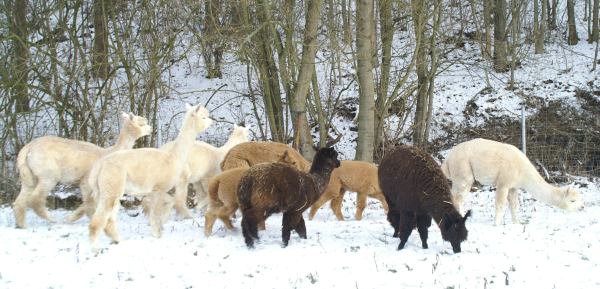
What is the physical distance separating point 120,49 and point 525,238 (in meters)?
9.39

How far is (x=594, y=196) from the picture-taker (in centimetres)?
1252

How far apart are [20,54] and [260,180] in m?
9.18

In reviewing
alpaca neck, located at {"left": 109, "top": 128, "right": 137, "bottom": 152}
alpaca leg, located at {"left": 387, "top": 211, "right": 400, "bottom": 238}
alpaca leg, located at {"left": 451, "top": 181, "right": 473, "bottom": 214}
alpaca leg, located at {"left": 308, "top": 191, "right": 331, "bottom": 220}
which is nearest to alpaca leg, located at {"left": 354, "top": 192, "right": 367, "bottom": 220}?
alpaca leg, located at {"left": 308, "top": 191, "right": 331, "bottom": 220}

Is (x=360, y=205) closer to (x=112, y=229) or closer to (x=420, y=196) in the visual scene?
(x=420, y=196)

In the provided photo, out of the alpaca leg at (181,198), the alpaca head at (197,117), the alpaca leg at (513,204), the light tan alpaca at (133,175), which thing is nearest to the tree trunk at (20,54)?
the alpaca leg at (181,198)

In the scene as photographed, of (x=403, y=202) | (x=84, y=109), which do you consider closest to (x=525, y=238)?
(x=403, y=202)

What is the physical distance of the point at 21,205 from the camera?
8.79 metres

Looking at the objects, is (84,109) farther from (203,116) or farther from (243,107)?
(243,107)

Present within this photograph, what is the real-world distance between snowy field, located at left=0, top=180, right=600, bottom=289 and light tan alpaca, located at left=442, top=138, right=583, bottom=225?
2.86 ft

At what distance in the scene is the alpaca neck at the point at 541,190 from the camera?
9.58 m

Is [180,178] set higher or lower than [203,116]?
lower

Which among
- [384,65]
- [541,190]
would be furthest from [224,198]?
[384,65]

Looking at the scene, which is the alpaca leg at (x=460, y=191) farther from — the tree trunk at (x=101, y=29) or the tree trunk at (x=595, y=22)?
the tree trunk at (x=595, y=22)

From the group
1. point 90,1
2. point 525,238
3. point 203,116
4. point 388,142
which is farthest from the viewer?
point 388,142
